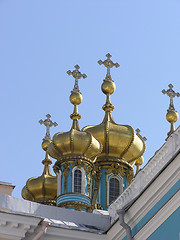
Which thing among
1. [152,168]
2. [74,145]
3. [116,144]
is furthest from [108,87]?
[152,168]

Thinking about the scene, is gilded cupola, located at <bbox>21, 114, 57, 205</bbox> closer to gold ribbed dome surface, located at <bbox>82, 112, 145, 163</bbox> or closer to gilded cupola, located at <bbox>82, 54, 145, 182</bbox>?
gilded cupola, located at <bbox>82, 54, 145, 182</bbox>

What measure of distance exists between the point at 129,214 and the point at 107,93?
1143 centimetres

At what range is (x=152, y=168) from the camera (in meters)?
14.6

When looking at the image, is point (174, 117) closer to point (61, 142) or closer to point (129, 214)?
point (61, 142)

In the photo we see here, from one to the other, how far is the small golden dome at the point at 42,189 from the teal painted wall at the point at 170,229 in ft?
40.8

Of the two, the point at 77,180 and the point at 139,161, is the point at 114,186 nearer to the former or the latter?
the point at 77,180

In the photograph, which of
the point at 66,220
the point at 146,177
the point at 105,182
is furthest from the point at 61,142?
the point at 146,177

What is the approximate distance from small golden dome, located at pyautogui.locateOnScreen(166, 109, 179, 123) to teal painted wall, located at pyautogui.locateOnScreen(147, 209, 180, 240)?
11070 millimetres

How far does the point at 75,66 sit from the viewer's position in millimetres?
25141

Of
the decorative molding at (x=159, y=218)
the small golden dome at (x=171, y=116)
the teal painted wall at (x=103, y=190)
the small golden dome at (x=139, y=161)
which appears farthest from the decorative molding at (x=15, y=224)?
the small golden dome at (x=139, y=161)

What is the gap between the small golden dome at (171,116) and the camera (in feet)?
80.6

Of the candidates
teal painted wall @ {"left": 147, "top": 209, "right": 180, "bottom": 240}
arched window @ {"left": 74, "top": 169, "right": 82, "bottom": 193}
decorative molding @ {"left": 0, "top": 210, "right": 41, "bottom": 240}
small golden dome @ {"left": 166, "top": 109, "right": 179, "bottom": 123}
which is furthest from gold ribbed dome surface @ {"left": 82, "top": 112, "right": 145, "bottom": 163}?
teal painted wall @ {"left": 147, "top": 209, "right": 180, "bottom": 240}

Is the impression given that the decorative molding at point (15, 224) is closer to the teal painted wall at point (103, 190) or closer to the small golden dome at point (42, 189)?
the teal painted wall at point (103, 190)

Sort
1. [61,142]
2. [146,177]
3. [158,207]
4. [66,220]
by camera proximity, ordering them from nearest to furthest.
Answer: [158,207], [146,177], [66,220], [61,142]
